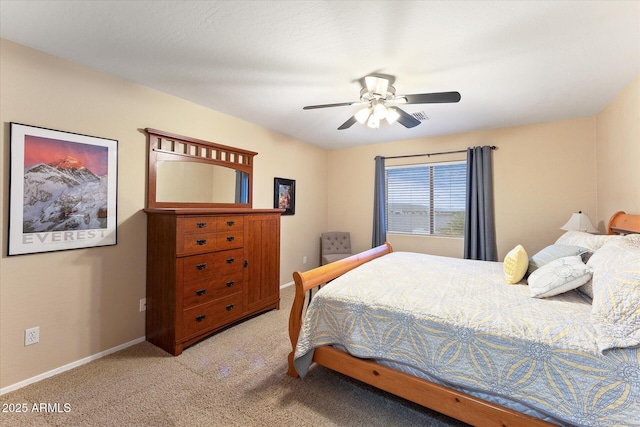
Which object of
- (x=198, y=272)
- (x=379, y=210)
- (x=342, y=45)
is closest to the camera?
→ (x=342, y=45)

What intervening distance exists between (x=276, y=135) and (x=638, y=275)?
3.96 meters

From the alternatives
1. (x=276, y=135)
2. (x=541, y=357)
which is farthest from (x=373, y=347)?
(x=276, y=135)

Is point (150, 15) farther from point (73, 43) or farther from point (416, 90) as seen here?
point (416, 90)

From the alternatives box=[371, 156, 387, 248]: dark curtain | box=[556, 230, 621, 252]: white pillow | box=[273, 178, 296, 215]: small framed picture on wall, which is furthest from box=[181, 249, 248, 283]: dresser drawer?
box=[556, 230, 621, 252]: white pillow

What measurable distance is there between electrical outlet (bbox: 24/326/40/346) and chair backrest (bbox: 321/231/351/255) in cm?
357

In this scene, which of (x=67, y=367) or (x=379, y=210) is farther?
(x=379, y=210)

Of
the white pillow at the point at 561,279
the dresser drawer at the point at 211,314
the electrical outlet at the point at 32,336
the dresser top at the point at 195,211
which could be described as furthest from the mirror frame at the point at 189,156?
the white pillow at the point at 561,279

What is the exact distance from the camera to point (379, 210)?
4668 millimetres

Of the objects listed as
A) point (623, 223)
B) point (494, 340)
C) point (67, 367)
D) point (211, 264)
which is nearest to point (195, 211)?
point (211, 264)

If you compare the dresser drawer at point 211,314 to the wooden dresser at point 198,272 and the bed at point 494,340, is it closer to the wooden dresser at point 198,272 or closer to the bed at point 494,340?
the wooden dresser at point 198,272

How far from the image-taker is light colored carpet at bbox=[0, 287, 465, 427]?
1.64 metres

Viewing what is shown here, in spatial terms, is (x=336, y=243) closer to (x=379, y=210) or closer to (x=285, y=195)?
(x=379, y=210)

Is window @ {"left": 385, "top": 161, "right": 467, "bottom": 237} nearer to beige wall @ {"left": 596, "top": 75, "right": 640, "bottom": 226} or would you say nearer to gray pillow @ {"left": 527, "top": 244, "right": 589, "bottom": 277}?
beige wall @ {"left": 596, "top": 75, "right": 640, "bottom": 226}

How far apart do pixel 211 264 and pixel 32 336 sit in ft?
4.43
